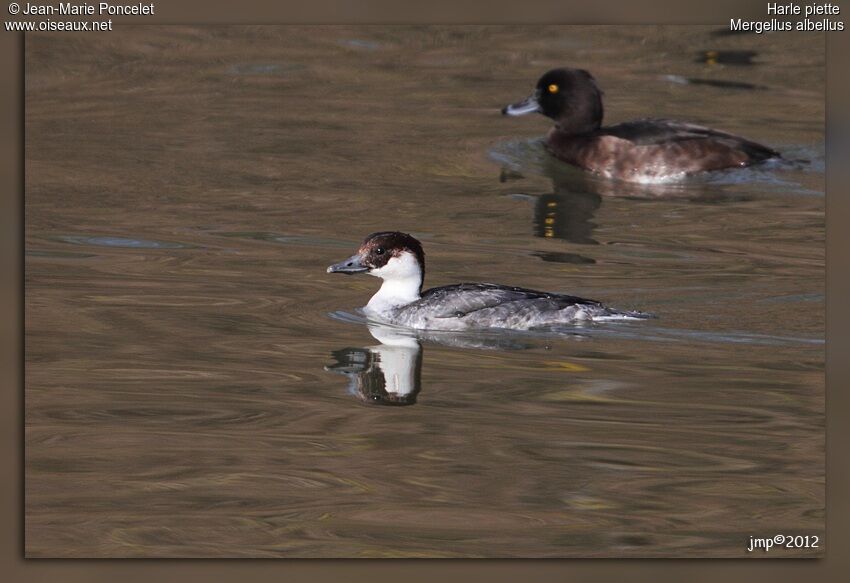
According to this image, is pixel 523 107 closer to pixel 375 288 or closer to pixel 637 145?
pixel 637 145

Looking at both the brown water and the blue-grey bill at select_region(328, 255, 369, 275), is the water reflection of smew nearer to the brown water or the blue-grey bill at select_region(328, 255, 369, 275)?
the brown water

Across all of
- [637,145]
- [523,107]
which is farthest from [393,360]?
[523,107]

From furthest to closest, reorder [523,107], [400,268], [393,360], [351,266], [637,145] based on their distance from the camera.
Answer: [523,107] → [637,145] → [400,268] → [351,266] → [393,360]

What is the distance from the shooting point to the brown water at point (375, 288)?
7004mm

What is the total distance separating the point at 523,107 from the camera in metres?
16.8

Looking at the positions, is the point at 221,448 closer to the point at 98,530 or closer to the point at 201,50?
the point at 98,530

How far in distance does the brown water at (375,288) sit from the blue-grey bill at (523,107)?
31 cm

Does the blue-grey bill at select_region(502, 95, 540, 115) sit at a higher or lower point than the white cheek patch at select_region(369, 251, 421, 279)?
higher

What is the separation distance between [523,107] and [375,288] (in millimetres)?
5207

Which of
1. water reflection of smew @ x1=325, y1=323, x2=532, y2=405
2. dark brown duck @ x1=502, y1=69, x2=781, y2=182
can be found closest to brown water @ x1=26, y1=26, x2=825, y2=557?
water reflection of smew @ x1=325, y1=323, x2=532, y2=405

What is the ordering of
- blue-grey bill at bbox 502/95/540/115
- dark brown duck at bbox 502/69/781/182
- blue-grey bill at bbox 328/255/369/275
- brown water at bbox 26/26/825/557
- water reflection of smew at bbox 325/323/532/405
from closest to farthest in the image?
1. brown water at bbox 26/26/825/557
2. water reflection of smew at bbox 325/323/532/405
3. blue-grey bill at bbox 328/255/369/275
4. dark brown duck at bbox 502/69/781/182
5. blue-grey bill at bbox 502/95/540/115

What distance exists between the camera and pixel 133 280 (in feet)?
38.1

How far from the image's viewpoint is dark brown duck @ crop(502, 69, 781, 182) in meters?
15.4

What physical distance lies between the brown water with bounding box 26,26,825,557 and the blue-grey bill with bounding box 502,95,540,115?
12.3 inches
